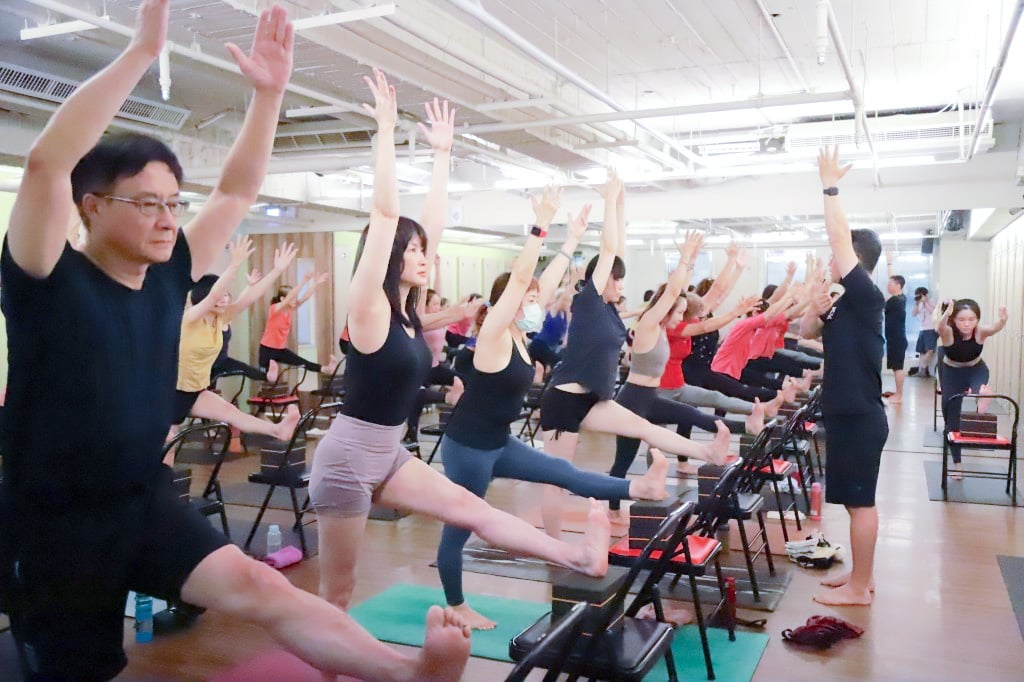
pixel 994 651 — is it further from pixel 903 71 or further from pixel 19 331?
pixel 903 71

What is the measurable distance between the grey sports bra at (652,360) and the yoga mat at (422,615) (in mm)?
1953

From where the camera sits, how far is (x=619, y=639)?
2721mm

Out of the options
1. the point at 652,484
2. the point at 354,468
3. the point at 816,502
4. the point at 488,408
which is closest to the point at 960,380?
the point at 816,502

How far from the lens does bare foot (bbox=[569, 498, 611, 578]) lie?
2.45 meters

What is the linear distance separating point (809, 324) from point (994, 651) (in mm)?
1642

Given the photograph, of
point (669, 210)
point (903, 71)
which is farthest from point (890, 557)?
point (669, 210)

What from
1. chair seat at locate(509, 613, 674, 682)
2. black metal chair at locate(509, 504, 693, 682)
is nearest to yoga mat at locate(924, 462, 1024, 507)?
black metal chair at locate(509, 504, 693, 682)

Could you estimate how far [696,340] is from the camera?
7445mm

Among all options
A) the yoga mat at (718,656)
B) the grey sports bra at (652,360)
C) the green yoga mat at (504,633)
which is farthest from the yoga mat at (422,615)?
the grey sports bra at (652,360)

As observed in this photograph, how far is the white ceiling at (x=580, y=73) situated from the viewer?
5.89 m

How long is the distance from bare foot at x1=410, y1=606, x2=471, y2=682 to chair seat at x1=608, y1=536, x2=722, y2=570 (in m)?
2.06

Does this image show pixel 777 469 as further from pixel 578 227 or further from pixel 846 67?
pixel 846 67

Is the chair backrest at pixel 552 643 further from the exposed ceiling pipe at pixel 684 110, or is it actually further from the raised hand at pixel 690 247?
the exposed ceiling pipe at pixel 684 110

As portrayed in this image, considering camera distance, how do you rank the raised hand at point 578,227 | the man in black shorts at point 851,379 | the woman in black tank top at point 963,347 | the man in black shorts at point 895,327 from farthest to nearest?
the man in black shorts at point 895,327
the woman in black tank top at point 963,347
the raised hand at point 578,227
the man in black shorts at point 851,379
